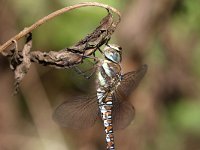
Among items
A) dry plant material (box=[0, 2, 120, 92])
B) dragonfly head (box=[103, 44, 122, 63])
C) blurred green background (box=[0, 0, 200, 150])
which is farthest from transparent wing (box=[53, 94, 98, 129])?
blurred green background (box=[0, 0, 200, 150])

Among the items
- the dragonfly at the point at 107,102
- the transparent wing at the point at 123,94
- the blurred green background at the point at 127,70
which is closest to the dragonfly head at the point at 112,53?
the dragonfly at the point at 107,102

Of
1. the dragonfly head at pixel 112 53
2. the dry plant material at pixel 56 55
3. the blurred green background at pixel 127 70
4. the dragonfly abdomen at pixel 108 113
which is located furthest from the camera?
the blurred green background at pixel 127 70

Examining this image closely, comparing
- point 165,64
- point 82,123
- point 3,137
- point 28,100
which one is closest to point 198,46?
point 165,64

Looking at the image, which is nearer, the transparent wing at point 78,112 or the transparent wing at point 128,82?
the transparent wing at point 78,112

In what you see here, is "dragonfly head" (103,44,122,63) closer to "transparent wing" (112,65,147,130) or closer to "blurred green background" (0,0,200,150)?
"transparent wing" (112,65,147,130)

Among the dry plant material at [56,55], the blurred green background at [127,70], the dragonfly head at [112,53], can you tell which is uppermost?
the blurred green background at [127,70]

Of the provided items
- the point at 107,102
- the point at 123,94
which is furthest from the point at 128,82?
the point at 107,102

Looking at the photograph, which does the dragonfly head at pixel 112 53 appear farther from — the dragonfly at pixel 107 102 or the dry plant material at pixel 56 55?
the dry plant material at pixel 56 55
